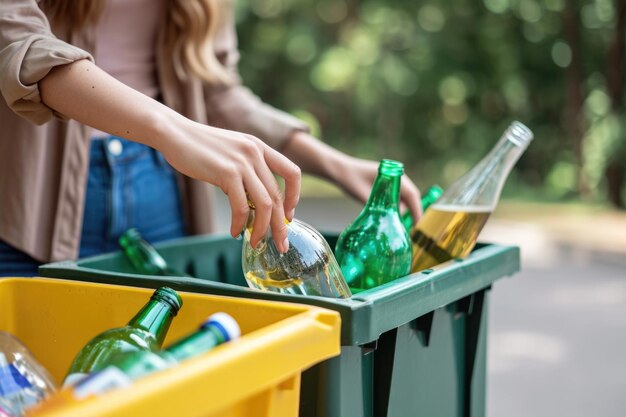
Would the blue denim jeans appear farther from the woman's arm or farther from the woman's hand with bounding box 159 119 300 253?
the woman's hand with bounding box 159 119 300 253

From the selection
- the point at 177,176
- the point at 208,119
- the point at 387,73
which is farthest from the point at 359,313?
the point at 387,73

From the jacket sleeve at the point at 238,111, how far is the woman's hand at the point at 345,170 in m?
0.05

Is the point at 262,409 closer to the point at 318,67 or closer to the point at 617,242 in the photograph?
the point at 617,242

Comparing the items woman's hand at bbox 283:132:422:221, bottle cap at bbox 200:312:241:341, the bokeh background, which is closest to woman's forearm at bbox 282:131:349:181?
woman's hand at bbox 283:132:422:221

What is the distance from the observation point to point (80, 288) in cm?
145

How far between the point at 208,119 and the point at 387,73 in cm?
825

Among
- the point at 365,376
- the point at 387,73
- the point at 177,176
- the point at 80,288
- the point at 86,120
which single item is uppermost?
the point at 387,73

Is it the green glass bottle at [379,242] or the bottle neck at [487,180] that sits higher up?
the bottle neck at [487,180]

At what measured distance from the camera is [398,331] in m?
1.50

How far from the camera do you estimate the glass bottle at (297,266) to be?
1.47 m

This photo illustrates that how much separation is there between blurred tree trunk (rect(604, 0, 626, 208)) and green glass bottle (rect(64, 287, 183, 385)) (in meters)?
9.00

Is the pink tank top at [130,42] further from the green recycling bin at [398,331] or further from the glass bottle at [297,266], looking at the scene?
the glass bottle at [297,266]

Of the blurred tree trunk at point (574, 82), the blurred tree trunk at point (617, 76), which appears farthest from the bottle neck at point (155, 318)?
the blurred tree trunk at point (574, 82)

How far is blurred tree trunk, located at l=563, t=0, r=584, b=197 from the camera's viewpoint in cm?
1021
